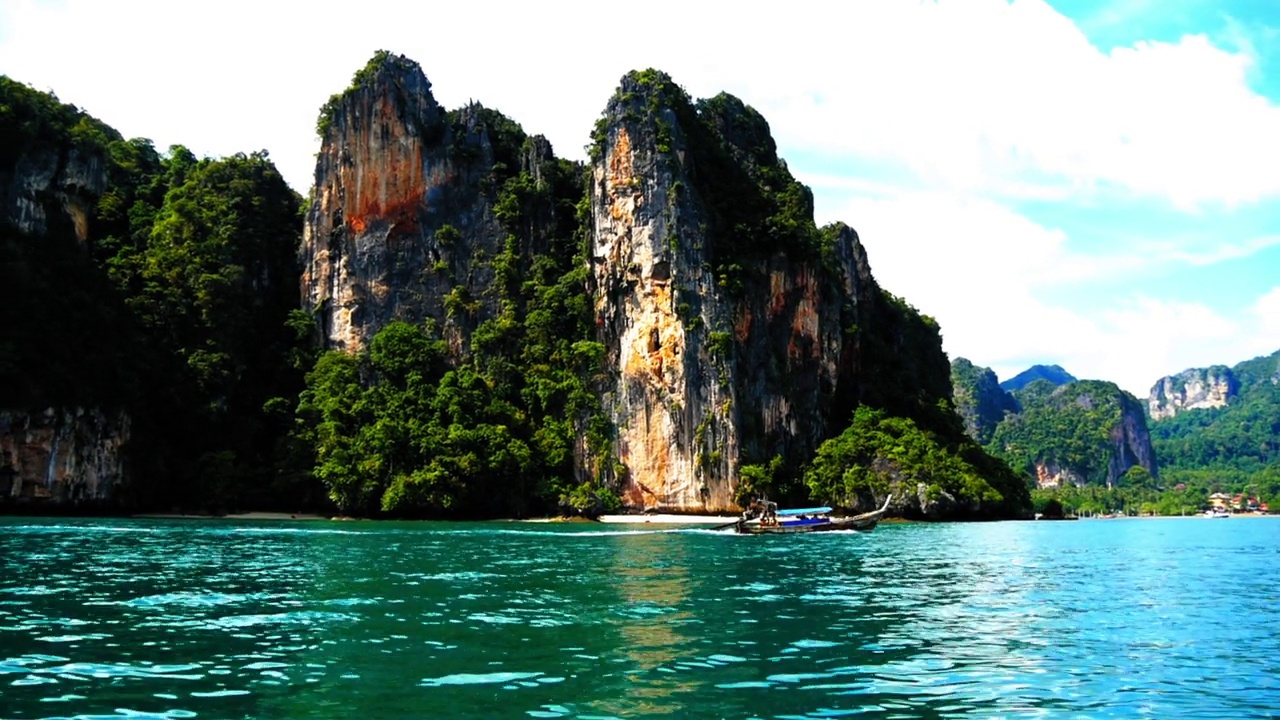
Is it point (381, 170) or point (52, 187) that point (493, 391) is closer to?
point (381, 170)

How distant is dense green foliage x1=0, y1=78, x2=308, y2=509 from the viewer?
210ft

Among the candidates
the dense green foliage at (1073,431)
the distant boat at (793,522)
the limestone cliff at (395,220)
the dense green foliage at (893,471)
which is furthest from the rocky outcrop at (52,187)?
the dense green foliage at (1073,431)

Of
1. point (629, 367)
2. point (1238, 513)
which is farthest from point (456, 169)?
point (1238, 513)

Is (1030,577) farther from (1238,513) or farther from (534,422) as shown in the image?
(1238,513)

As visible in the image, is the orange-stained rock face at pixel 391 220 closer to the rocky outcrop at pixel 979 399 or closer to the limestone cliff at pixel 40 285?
the limestone cliff at pixel 40 285

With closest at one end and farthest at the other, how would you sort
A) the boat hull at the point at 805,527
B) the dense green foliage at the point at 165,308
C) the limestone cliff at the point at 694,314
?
the boat hull at the point at 805,527 → the dense green foliage at the point at 165,308 → the limestone cliff at the point at 694,314

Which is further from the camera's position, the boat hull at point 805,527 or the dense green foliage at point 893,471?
the dense green foliage at point 893,471

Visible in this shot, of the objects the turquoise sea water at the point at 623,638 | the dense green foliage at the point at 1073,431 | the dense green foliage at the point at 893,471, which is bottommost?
the turquoise sea water at the point at 623,638

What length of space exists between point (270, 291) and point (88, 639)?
249 ft

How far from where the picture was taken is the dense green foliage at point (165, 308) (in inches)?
2522

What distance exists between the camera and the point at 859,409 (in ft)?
266

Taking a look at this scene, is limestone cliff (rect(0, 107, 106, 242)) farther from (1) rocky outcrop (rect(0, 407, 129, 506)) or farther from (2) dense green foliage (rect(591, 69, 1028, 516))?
(2) dense green foliage (rect(591, 69, 1028, 516))

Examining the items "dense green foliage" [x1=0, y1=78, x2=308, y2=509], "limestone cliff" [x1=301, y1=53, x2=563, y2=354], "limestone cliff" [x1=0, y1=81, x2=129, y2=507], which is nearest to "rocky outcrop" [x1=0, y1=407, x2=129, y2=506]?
"limestone cliff" [x1=0, y1=81, x2=129, y2=507]

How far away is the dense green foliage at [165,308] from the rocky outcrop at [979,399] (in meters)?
124
